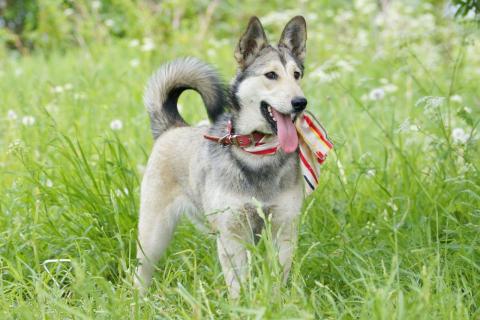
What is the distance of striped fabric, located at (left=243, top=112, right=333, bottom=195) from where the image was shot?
11.7 feet

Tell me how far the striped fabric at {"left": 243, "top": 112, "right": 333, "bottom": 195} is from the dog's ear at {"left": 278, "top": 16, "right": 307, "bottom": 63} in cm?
45

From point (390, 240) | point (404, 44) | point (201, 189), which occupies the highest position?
point (404, 44)

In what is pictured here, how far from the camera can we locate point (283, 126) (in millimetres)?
3475

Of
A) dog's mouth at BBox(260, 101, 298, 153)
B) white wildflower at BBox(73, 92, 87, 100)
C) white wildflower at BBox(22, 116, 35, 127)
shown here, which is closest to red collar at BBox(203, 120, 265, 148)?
dog's mouth at BBox(260, 101, 298, 153)

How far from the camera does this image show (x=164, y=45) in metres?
9.34

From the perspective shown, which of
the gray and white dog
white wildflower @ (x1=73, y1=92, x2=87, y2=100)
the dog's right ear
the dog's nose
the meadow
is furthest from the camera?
white wildflower @ (x1=73, y1=92, x2=87, y2=100)

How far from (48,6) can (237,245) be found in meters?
8.66

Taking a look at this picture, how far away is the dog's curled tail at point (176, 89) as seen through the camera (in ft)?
12.6

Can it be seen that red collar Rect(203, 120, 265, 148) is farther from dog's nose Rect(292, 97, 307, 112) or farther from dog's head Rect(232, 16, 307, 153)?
dog's nose Rect(292, 97, 307, 112)

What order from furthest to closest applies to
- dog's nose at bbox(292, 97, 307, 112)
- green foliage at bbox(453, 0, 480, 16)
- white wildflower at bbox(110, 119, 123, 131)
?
white wildflower at bbox(110, 119, 123, 131) → green foliage at bbox(453, 0, 480, 16) → dog's nose at bbox(292, 97, 307, 112)

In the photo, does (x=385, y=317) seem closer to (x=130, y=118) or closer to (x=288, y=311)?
(x=288, y=311)

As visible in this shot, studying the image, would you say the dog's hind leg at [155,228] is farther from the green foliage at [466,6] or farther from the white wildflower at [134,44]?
the white wildflower at [134,44]

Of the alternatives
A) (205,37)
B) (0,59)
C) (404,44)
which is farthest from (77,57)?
(404,44)

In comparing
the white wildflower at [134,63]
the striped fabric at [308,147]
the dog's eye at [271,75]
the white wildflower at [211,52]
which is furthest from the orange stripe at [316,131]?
the white wildflower at [211,52]
